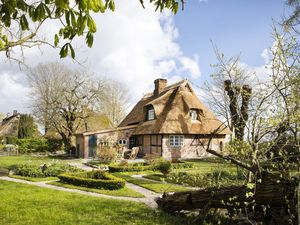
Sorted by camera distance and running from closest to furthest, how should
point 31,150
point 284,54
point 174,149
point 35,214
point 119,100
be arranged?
point 284,54, point 35,214, point 174,149, point 31,150, point 119,100

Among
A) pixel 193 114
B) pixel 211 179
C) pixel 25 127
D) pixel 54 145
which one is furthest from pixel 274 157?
pixel 25 127

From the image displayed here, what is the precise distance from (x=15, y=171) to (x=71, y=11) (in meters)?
19.4

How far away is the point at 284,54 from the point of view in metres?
6.84

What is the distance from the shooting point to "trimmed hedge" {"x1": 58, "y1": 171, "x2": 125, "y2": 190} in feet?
45.7

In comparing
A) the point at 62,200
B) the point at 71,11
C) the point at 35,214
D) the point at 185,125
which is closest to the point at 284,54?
the point at 71,11

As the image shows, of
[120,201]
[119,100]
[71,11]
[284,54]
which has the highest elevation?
[119,100]

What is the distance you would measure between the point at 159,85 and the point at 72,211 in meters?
29.2

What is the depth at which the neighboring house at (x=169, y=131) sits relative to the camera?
3142cm

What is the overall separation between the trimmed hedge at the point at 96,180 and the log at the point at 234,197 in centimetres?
505

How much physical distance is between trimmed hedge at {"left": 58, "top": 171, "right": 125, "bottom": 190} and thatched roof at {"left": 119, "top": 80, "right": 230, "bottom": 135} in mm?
15200

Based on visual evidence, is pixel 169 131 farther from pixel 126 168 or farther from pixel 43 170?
pixel 43 170

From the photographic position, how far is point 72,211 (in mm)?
9672

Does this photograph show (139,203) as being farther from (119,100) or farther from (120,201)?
(119,100)

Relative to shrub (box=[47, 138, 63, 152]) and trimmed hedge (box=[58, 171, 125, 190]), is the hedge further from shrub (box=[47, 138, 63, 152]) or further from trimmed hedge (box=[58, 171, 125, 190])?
shrub (box=[47, 138, 63, 152])
